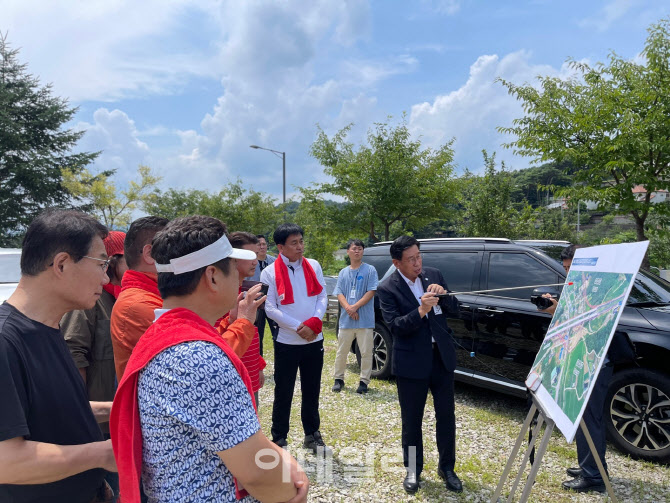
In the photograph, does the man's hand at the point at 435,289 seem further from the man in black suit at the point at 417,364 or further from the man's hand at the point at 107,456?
the man's hand at the point at 107,456

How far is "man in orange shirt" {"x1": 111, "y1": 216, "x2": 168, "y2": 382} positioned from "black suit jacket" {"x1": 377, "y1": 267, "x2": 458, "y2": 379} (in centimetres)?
205

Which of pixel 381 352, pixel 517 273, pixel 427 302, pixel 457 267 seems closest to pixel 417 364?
pixel 427 302

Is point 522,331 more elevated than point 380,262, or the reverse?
point 380,262

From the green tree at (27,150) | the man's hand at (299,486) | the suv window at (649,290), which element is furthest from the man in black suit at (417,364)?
the green tree at (27,150)

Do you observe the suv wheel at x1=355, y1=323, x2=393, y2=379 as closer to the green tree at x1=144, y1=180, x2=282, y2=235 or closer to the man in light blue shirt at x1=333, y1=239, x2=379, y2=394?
the man in light blue shirt at x1=333, y1=239, x2=379, y2=394

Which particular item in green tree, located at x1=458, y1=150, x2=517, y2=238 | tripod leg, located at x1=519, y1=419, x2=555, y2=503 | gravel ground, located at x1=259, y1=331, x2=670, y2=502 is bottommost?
gravel ground, located at x1=259, y1=331, x2=670, y2=502

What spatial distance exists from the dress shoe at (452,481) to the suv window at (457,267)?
7.90 feet

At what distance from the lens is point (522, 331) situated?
193 inches

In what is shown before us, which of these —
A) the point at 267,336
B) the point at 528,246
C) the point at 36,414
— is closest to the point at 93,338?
the point at 36,414

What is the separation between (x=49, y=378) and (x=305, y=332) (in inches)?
107

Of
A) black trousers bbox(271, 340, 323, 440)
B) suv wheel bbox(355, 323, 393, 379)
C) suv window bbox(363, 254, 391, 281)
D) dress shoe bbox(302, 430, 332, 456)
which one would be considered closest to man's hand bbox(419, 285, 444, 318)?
black trousers bbox(271, 340, 323, 440)

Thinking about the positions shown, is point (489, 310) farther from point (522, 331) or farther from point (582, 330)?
point (582, 330)

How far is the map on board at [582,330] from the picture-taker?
2340 mm

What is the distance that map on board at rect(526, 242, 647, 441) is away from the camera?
7.68 ft
